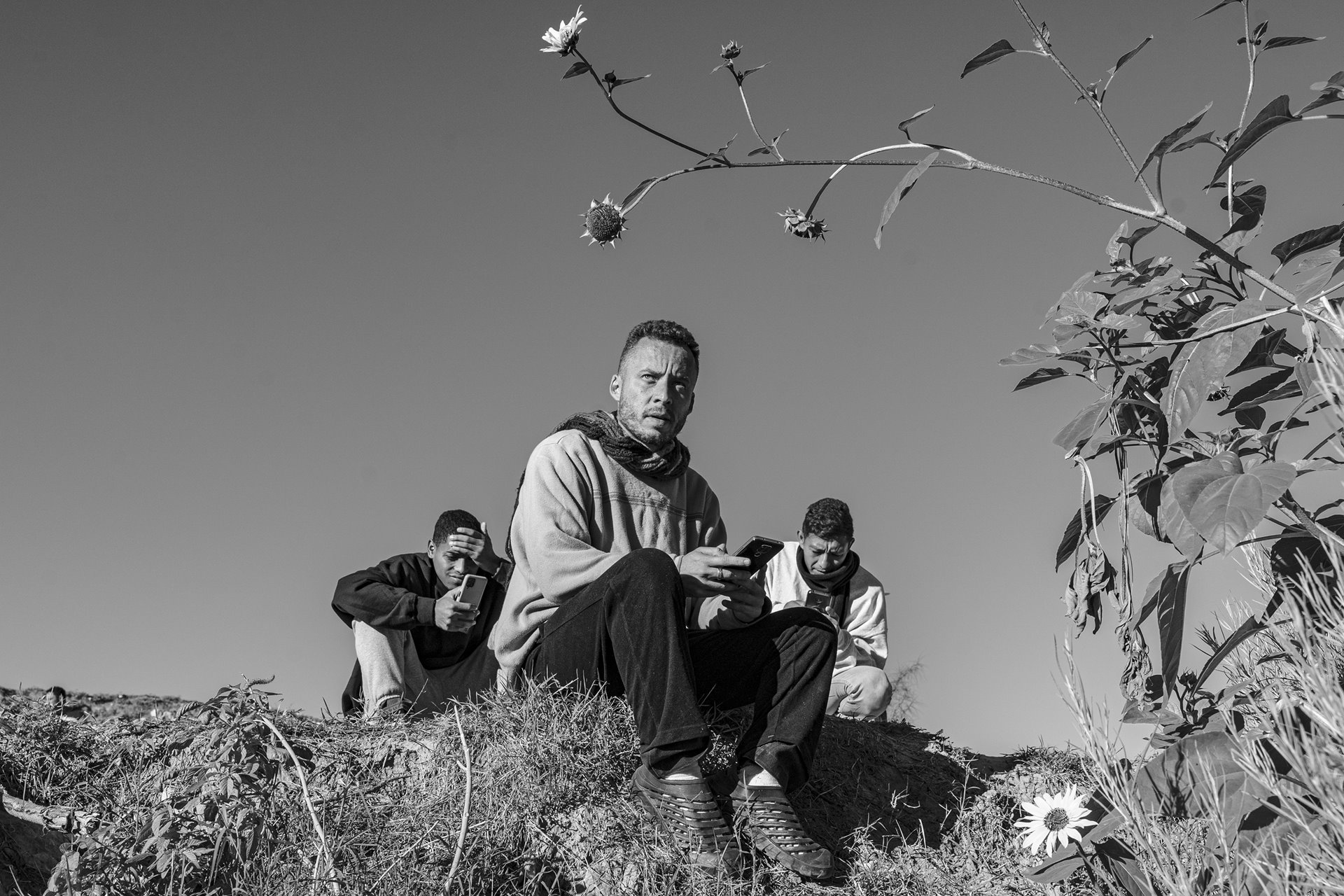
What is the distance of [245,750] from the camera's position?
9.91 ft

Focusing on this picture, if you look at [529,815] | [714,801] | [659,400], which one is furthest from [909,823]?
[659,400]

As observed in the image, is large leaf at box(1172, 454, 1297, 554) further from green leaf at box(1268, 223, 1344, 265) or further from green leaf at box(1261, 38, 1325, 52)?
green leaf at box(1261, 38, 1325, 52)

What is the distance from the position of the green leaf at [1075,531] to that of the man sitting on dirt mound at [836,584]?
2.39 metres

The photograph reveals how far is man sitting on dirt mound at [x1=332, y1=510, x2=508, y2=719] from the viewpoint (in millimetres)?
4543

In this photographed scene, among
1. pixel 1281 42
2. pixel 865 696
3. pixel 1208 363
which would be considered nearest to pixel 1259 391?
pixel 1208 363

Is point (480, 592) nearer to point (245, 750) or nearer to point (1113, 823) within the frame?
point (245, 750)

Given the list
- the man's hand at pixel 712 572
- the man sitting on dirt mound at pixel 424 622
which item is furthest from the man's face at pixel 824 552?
the man's hand at pixel 712 572

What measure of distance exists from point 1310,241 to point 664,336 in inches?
75.1

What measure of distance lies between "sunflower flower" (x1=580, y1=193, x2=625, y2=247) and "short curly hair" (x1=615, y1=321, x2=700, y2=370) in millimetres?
1066

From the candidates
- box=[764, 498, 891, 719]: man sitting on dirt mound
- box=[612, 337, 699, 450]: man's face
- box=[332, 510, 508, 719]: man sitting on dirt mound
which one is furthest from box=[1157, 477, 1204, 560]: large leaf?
box=[764, 498, 891, 719]: man sitting on dirt mound

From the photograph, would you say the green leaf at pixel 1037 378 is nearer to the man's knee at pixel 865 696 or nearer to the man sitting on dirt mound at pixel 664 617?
the man sitting on dirt mound at pixel 664 617

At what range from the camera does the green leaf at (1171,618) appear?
96.8 inches

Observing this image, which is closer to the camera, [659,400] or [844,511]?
[659,400]

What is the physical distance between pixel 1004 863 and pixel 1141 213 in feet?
6.90
